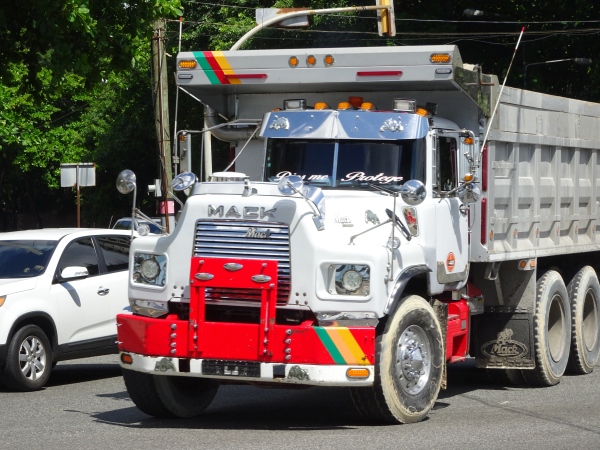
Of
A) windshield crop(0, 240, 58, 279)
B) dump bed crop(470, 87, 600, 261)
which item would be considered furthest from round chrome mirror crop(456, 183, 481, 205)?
windshield crop(0, 240, 58, 279)

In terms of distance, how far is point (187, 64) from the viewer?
11.2 meters

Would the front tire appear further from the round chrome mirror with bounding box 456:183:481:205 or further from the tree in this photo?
the tree

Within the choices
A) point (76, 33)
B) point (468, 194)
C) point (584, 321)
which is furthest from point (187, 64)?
point (76, 33)

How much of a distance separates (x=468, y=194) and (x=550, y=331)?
3211mm

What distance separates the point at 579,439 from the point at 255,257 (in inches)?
108

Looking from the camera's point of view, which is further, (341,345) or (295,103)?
(295,103)

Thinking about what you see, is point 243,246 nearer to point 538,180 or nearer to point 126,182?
point 126,182

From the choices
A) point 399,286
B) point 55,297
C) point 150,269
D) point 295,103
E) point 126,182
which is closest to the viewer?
point 399,286

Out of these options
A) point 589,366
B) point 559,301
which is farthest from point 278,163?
point 589,366

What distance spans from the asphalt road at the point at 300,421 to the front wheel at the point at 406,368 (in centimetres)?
15

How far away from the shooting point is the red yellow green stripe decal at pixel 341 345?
862 cm

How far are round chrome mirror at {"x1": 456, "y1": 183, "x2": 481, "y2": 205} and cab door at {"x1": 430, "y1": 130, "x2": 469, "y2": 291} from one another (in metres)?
0.11

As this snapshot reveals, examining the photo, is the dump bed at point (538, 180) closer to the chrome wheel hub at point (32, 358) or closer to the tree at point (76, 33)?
the chrome wheel hub at point (32, 358)

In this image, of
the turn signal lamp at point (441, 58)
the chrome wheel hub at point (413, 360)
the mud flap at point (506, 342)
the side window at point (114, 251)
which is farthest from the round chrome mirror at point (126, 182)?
the mud flap at point (506, 342)
